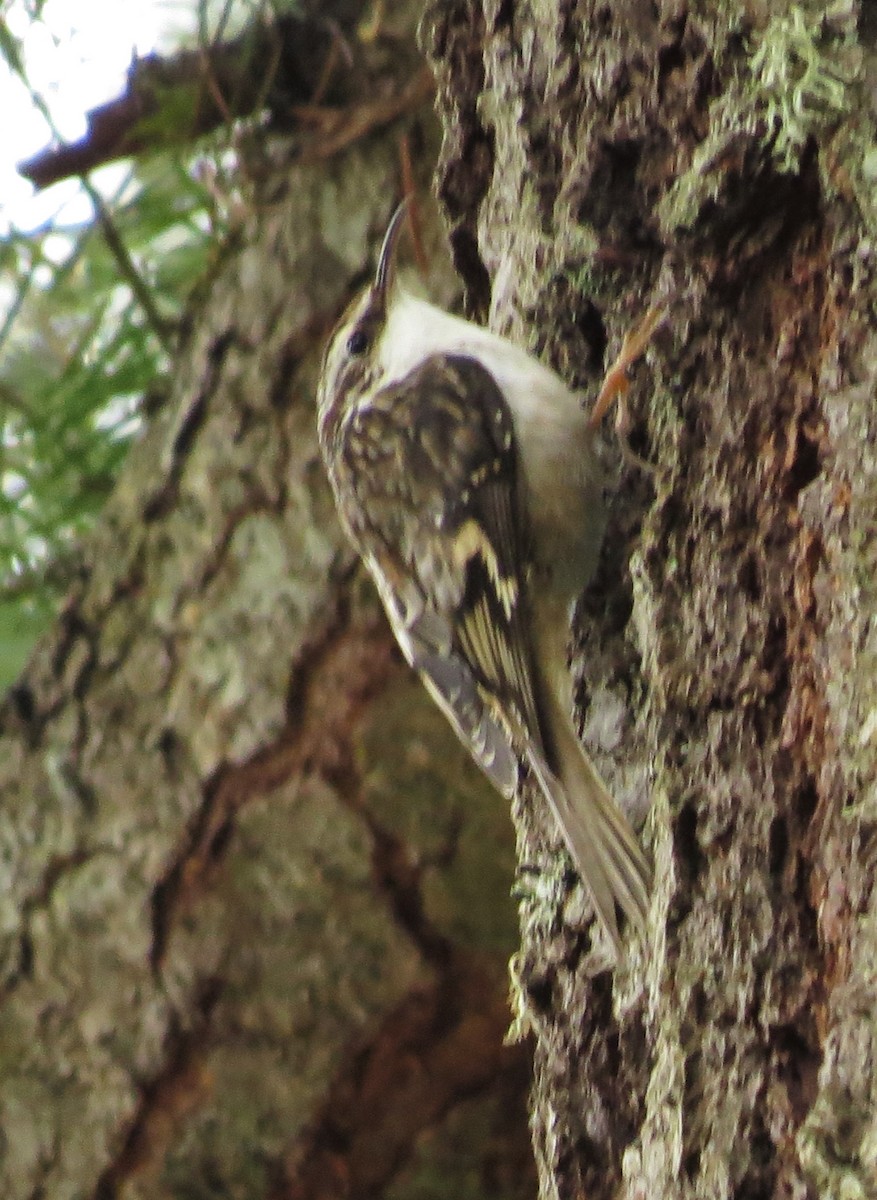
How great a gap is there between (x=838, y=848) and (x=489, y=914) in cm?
104

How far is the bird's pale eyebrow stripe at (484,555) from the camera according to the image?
1471mm

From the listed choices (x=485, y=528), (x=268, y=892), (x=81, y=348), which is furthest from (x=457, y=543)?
(x=81, y=348)

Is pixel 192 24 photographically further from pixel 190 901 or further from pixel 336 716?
pixel 190 901

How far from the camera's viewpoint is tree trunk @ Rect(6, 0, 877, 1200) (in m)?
0.99

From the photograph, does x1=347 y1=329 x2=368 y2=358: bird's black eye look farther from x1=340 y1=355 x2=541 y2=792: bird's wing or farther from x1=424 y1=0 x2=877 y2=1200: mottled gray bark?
x1=424 y1=0 x2=877 y2=1200: mottled gray bark

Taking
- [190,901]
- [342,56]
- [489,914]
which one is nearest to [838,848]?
[489,914]

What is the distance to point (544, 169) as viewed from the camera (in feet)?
4.64

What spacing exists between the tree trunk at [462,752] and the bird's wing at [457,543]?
0.27 feet

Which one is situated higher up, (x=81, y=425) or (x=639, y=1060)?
(x=81, y=425)

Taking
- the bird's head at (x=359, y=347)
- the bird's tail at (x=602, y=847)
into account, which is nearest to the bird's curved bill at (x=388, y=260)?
the bird's head at (x=359, y=347)

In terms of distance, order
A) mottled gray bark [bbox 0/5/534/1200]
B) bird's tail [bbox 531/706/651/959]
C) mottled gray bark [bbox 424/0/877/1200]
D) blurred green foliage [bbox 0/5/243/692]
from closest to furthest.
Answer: mottled gray bark [bbox 424/0/877/1200] < bird's tail [bbox 531/706/651/959] < mottled gray bark [bbox 0/5/534/1200] < blurred green foliage [bbox 0/5/243/692]

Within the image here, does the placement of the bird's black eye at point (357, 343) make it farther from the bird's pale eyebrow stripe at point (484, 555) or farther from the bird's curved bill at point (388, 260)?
the bird's pale eyebrow stripe at point (484, 555)

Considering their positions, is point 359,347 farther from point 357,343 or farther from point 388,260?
point 388,260

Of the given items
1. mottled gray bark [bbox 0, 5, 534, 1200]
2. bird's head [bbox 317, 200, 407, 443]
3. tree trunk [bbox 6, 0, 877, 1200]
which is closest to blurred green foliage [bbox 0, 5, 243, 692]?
tree trunk [bbox 6, 0, 877, 1200]
